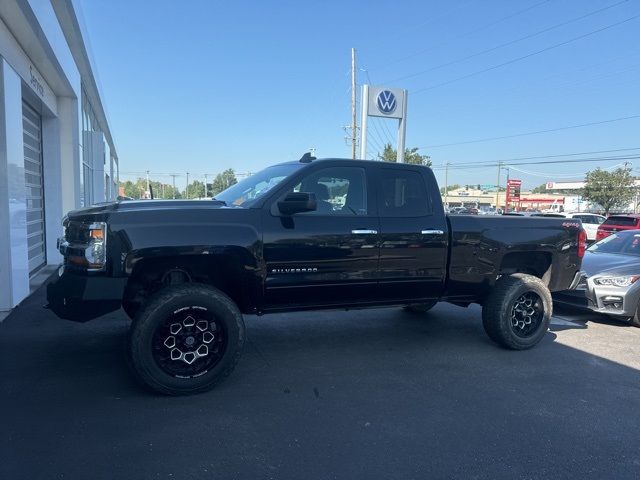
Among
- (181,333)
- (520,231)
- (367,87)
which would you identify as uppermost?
(367,87)

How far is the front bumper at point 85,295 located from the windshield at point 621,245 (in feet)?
25.9

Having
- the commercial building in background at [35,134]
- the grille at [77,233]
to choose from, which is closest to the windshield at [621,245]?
the grille at [77,233]

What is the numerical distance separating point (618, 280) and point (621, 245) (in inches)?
66.1

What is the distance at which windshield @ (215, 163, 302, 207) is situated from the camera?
16.1 feet

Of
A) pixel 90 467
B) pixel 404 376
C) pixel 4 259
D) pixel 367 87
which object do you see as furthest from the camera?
pixel 367 87

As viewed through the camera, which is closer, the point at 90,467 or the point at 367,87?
the point at 90,467

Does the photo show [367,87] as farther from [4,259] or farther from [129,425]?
[129,425]

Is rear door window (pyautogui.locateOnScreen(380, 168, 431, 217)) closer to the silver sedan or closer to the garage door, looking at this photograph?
the silver sedan

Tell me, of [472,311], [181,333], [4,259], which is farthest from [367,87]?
[181,333]

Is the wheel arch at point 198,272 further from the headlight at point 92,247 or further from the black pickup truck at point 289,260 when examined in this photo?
the headlight at point 92,247

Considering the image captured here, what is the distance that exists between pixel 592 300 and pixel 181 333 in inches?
234

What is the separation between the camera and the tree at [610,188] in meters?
46.2

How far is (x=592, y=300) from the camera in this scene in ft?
23.4

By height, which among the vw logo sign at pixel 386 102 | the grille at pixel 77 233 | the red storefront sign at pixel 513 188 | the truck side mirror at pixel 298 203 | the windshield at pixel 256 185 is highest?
the vw logo sign at pixel 386 102
